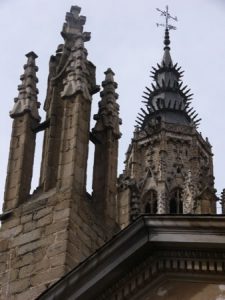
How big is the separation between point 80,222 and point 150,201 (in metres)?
44.7

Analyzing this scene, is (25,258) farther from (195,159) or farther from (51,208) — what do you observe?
(195,159)

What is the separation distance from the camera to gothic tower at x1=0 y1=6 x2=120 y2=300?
1376 cm

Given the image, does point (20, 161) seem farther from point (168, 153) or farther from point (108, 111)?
point (168, 153)

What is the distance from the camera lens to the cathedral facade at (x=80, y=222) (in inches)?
439

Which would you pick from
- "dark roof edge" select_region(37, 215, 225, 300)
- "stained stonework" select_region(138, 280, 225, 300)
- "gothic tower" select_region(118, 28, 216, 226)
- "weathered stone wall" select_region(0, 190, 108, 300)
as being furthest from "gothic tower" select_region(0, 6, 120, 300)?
"gothic tower" select_region(118, 28, 216, 226)

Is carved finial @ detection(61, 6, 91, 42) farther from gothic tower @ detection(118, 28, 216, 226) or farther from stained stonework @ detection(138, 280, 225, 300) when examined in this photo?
gothic tower @ detection(118, 28, 216, 226)

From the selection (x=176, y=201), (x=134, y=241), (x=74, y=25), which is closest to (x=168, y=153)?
(x=176, y=201)

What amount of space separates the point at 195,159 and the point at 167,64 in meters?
10.8

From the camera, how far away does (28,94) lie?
16.3m

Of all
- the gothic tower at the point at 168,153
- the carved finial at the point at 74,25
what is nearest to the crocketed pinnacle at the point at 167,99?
the gothic tower at the point at 168,153

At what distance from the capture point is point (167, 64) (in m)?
71.5

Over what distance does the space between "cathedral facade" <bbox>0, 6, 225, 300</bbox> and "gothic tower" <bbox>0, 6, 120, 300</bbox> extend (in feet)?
0.05

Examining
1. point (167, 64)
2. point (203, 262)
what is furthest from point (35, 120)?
point (167, 64)

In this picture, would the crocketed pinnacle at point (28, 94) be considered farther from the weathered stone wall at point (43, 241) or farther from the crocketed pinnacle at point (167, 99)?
the crocketed pinnacle at point (167, 99)
